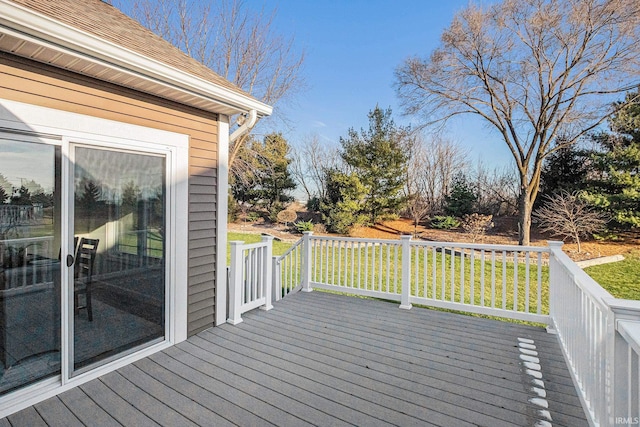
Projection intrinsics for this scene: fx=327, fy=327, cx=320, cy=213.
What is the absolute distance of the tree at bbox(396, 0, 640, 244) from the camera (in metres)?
8.89

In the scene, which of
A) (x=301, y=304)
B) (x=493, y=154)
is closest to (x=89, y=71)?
(x=301, y=304)

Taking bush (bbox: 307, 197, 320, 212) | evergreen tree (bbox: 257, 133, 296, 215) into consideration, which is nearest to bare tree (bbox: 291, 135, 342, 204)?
evergreen tree (bbox: 257, 133, 296, 215)

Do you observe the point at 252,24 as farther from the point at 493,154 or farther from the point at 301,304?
the point at 493,154

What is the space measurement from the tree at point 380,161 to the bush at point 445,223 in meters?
1.60

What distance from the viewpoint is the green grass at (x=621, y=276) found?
5.99m

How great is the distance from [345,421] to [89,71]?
3.14 metres

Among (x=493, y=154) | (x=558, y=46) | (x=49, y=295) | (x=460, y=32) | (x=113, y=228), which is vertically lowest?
(x=49, y=295)

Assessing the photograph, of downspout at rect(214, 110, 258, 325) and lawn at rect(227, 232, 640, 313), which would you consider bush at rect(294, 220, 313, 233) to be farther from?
downspout at rect(214, 110, 258, 325)

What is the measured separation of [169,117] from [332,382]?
9.29ft

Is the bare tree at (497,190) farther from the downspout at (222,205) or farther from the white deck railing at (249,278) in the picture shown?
the downspout at (222,205)

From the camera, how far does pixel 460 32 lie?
10055 millimetres

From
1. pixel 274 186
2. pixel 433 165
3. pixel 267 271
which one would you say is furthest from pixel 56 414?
pixel 433 165

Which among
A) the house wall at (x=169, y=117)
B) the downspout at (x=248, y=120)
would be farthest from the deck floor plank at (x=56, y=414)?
the downspout at (x=248, y=120)

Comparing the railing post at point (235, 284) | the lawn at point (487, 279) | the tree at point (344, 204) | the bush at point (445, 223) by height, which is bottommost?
the lawn at point (487, 279)
